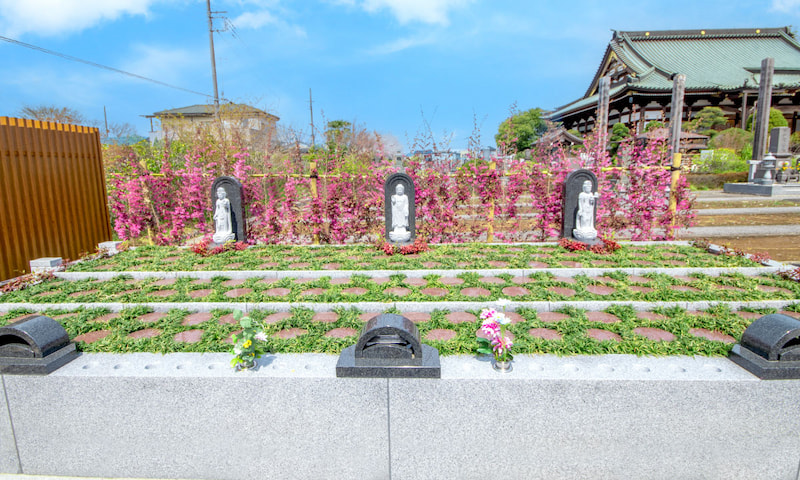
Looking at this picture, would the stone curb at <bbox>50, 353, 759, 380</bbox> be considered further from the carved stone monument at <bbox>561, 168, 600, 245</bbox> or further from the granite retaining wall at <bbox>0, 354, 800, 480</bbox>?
the carved stone monument at <bbox>561, 168, 600, 245</bbox>

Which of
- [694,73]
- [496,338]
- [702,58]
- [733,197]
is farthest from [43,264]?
[702,58]

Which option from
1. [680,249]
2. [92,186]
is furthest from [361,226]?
[680,249]

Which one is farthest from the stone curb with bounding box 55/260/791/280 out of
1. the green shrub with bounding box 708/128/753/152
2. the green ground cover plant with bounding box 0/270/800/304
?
the green shrub with bounding box 708/128/753/152

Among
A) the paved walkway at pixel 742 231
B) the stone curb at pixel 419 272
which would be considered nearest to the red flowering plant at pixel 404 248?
the stone curb at pixel 419 272

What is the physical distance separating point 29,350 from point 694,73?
99.8ft

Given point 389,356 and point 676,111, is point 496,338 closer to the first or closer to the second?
point 389,356

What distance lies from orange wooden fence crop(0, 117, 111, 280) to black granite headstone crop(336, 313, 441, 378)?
5.93m

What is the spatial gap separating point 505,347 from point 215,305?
3.06 metres

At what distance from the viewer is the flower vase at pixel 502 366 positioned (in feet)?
8.71

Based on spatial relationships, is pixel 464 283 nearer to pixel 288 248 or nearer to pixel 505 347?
pixel 505 347

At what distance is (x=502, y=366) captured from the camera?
8.74 ft

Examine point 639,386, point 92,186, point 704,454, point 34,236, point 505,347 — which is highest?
point 92,186

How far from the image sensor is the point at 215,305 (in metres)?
4.30

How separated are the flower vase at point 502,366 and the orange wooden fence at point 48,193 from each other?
671 centimetres
